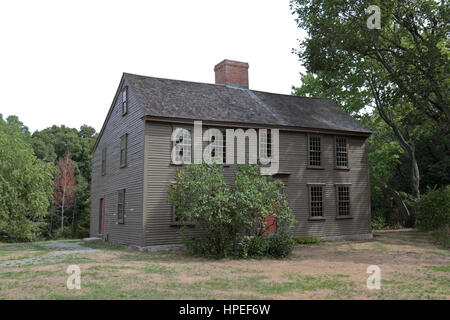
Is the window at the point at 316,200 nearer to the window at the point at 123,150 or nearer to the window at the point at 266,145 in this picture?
the window at the point at 266,145

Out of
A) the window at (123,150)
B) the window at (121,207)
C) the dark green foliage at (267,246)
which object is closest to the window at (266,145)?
the dark green foliage at (267,246)

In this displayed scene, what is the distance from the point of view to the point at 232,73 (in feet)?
72.8

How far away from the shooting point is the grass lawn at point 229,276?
7863 mm

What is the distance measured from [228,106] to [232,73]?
12.3 feet

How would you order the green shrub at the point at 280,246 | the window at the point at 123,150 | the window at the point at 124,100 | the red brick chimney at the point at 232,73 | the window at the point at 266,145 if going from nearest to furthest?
the green shrub at the point at 280,246
the window at the point at 123,150
the window at the point at 266,145
the window at the point at 124,100
the red brick chimney at the point at 232,73

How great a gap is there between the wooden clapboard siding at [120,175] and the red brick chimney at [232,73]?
5.72 meters

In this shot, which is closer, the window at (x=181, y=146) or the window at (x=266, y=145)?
the window at (x=181, y=146)

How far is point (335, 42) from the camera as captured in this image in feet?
63.9

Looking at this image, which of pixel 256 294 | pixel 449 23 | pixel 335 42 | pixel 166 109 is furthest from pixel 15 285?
pixel 449 23

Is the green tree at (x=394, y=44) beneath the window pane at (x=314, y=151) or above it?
above
